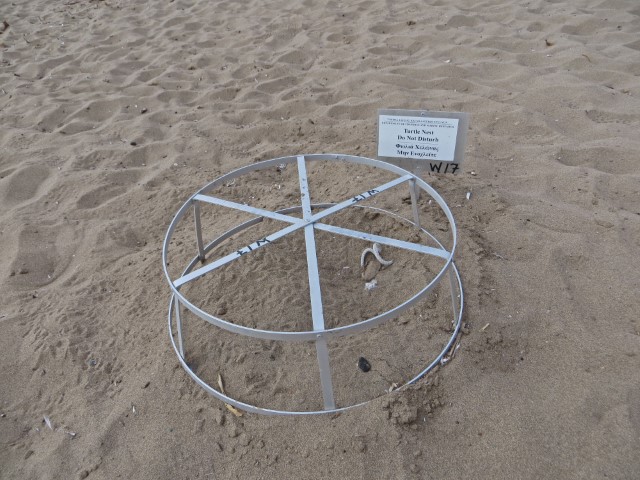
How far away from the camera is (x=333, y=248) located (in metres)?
2.21

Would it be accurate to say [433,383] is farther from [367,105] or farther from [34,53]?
[34,53]

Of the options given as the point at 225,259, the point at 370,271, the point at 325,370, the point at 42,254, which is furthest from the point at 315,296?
the point at 42,254

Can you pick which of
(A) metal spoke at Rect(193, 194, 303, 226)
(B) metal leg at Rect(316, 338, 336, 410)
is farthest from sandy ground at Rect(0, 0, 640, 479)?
(A) metal spoke at Rect(193, 194, 303, 226)

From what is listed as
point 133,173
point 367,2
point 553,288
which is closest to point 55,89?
point 133,173

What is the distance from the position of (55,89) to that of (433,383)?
11.7ft

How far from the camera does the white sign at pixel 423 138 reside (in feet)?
6.52

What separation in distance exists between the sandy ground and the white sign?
35cm

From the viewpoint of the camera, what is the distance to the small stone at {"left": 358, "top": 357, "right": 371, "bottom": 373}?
5.66ft

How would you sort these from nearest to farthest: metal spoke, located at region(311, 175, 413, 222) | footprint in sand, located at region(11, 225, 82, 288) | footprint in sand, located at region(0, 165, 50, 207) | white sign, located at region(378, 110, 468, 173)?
metal spoke, located at region(311, 175, 413, 222), white sign, located at region(378, 110, 468, 173), footprint in sand, located at region(11, 225, 82, 288), footprint in sand, located at region(0, 165, 50, 207)

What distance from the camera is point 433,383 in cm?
163

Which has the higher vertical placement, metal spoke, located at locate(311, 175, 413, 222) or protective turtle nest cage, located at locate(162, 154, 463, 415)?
metal spoke, located at locate(311, 175, 413, 222)

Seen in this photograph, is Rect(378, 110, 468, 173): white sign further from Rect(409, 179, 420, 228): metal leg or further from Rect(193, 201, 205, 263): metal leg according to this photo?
Rect(193, 201, 205, 263): metal leg

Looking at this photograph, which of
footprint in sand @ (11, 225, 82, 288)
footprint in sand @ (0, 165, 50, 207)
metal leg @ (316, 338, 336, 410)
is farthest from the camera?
footprint in sand @ (0, 165, 50, 207)

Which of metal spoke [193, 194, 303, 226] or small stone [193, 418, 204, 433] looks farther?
metal spoke [193, 194, 303, 226]
